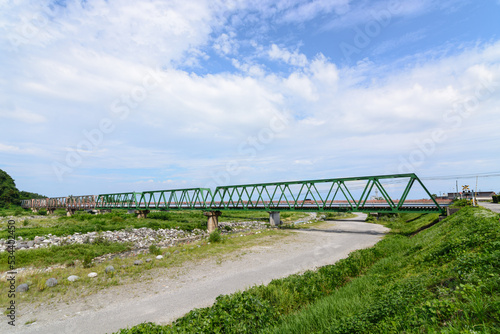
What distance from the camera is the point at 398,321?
5.23 m

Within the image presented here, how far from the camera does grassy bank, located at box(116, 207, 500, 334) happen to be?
4859 mm

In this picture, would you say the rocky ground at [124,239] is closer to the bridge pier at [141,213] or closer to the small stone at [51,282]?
the small stone at [51,282]

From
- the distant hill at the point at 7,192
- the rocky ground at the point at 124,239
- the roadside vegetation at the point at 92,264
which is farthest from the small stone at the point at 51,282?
the distant hill at the point at 7,192

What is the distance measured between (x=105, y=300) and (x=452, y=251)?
16.1 metres

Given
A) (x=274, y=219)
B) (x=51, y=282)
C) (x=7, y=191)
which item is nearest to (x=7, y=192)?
(x=7, y=191)

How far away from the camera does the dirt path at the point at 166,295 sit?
9859 mm

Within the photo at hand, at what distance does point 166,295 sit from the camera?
41.1 ft

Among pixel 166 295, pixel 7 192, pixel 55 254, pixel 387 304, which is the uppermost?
pixel 7 192

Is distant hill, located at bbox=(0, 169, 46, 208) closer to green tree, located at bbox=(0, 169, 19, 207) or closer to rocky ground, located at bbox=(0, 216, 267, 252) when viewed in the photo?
green tree, located at bbox=(0, 169, 19, 207)

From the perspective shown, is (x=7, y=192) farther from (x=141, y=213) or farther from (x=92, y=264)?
(x=92, y=264)

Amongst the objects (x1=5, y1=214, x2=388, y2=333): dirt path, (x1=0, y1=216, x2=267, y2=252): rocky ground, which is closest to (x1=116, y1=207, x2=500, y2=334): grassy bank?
(x1=5, y1=214, x2=388, y2=333): dirt path

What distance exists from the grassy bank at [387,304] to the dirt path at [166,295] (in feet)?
9.87

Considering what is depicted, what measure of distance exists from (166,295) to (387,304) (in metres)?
10.6

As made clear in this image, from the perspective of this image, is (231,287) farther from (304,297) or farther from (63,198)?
(63,198)
